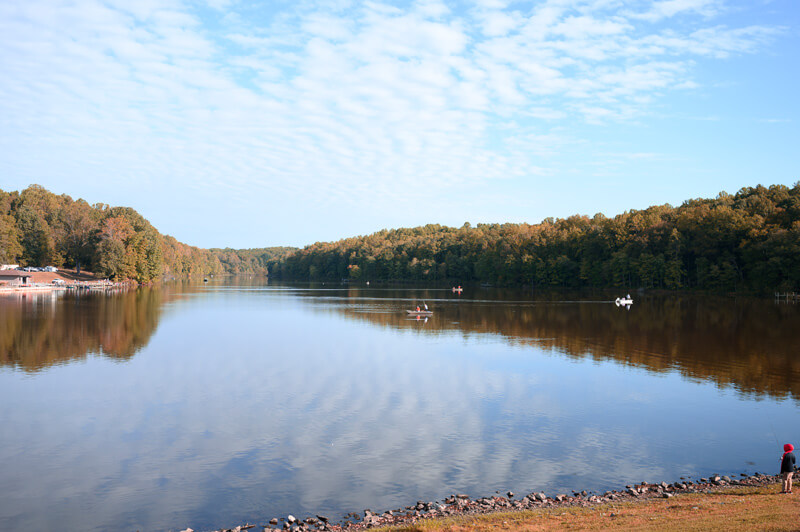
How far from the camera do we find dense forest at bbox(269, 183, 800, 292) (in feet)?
263

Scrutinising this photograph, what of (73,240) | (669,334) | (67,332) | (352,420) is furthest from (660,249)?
(73,240)

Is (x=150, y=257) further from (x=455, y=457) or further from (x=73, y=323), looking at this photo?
(x=455, y=457)

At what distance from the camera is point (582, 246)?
404 ft

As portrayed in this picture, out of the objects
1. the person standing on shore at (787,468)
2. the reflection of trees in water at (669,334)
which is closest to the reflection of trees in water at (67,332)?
the reflection of trees in water at (669,334)

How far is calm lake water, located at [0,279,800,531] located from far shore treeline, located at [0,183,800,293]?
54237 millimetres

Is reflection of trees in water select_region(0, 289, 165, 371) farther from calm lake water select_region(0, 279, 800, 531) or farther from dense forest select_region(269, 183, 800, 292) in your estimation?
dense forest select_region(269, 183, 800, 292)

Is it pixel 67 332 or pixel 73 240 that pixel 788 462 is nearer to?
pixel 67 332

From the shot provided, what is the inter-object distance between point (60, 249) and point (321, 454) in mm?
136375

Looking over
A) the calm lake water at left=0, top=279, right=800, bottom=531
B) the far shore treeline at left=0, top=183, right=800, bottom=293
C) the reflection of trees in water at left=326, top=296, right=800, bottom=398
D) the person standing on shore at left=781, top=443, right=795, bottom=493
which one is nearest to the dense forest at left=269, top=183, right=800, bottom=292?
the far shore treeline at left=0, top=183, right=800, bottom=293

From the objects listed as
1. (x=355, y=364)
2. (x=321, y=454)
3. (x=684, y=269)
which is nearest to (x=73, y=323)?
(x=355, y=364)

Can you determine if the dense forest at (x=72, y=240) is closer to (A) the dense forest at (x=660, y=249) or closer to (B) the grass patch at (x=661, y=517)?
(A) the dense forest at (x=660, y=249)

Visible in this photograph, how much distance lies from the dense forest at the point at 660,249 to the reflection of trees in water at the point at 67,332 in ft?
247

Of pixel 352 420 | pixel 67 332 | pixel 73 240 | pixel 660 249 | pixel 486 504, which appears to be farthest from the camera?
pixel 73 240

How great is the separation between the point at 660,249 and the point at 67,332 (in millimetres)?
94895
